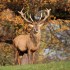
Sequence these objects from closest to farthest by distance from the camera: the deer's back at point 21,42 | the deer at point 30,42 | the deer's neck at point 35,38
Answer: the deer at point 30,42 → the deer's neck at point 35,38 → the deer's back at point 21,42

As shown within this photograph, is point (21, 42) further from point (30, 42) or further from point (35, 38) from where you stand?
point (35, 38)

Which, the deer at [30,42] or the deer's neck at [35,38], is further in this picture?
the deer's neck at [35,38]

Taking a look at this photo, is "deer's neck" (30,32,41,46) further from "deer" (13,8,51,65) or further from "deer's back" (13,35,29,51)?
"deer's back" (13,35,29,51)

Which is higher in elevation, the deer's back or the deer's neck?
the deer's neck

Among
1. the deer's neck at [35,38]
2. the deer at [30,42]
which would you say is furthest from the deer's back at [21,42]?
the deer's neck at [35,38]

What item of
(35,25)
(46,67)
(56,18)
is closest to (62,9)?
→ (56,18)

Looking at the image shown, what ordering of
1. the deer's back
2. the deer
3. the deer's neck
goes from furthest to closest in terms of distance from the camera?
the deer's back, the deer's neck, the deer

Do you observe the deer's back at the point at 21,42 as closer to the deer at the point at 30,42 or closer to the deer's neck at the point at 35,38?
the deer at the point at 30,42

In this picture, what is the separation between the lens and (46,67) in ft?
47.2

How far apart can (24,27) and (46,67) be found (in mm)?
8925

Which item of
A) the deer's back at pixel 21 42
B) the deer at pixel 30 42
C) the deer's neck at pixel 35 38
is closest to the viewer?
the deer at pixel 30 42

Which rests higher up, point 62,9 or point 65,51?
point 62,9

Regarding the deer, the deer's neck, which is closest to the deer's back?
the deer

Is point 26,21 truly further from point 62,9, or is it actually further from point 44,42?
point 44,42
